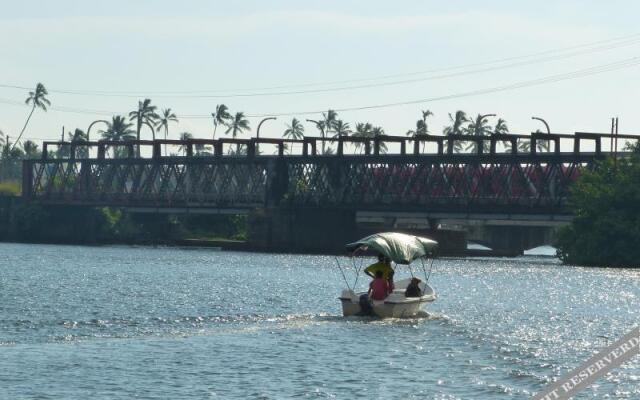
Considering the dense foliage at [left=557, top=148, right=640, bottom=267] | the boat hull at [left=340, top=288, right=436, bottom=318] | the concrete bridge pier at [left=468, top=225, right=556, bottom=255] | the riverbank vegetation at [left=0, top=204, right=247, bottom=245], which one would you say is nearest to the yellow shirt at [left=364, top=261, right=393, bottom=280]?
the boat hull at [left=340, top=288, right=436, bottom=318]

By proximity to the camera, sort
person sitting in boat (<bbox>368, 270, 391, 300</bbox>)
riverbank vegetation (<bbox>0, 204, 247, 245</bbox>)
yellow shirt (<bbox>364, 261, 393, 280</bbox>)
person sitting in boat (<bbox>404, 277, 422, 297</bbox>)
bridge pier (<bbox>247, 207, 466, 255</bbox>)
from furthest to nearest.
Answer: riverbank vegetation (<bbox>0, 204, 247, 245</bbox>) < bridge pier (<bbox>247, 207, 466, 255</bbox>) < person sitting in boat (<bbox>404, 277, 422, 297</bbox>) < yellow shirt (<bbox>364, 261, 393, 280</bbox>) < person sitting in boat (<bbox>368, 270, 391, 300</bbox>)

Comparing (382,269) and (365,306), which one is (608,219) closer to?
(382,269)

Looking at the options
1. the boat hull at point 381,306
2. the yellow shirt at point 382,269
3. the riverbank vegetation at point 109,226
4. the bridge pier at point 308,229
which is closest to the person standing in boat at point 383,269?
the yellow shirt at point 382,269

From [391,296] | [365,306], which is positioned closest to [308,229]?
[391,296]

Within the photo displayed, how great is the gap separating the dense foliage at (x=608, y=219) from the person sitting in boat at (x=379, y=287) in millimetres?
67345

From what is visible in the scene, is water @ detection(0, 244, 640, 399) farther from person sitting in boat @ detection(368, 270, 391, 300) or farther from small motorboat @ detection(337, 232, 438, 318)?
person sitting in boat @ detection(368, 270, 391, 300)

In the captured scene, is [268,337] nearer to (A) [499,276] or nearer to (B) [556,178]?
(A) [499,276]

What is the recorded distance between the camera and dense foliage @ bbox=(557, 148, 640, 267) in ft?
403

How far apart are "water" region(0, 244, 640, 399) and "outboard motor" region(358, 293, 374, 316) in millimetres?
437

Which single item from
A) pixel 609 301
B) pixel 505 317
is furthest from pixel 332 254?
pixel 505 317

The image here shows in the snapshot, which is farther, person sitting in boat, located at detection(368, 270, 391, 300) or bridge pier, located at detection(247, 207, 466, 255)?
bridge pier, located at detection(247, 207, 466, 255)

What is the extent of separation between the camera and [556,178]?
482 ft

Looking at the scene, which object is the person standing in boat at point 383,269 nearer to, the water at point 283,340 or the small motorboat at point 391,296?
the small motorboat at point 391,296

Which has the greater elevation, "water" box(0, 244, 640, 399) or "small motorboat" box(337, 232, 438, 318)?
"small motorboat" box(337, 232, 438, 318)
